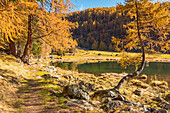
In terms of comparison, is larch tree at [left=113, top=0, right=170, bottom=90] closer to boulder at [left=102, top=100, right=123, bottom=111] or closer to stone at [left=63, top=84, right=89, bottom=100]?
boulder at [left=102, top=100, right=123, bottom=111]

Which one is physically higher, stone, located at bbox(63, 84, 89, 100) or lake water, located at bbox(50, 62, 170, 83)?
stone, located at bbox(63, 84, 89, 100)

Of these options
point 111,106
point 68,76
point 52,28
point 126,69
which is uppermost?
point 52,28

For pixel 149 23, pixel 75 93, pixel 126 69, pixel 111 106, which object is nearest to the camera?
pixel 111 106

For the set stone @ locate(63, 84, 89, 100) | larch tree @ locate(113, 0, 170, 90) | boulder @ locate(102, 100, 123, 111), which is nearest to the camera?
boulder @ locate(102, 100, 123, 111)

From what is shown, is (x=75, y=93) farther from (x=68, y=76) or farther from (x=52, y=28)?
(x=52, y=28)

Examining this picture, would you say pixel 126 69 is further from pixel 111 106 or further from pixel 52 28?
pixel 111 106

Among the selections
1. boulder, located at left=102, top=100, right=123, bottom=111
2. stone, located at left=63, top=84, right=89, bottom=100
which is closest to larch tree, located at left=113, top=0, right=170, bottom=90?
boulder, located at left=102, top=100, right=123, bottom=111

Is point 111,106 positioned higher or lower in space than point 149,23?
lower

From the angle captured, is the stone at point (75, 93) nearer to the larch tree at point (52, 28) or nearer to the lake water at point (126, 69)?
the larch tree at point (52, 28)

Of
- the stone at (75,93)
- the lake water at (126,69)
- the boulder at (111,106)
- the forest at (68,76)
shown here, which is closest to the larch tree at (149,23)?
the forest at (68,76)

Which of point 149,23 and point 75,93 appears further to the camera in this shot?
point 149,23

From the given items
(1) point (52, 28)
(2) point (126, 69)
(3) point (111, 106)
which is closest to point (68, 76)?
(1) point (52, 28)

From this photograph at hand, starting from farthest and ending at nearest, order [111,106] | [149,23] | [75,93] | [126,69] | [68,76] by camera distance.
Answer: [126,69] → [68,76] → [149,23] → [75,93] → [111,106]

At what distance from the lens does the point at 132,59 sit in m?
12.1
